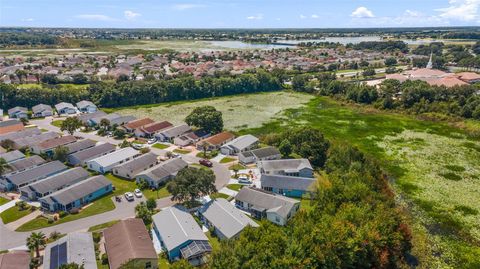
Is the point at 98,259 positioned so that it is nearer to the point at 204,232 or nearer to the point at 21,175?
the point at 204,232

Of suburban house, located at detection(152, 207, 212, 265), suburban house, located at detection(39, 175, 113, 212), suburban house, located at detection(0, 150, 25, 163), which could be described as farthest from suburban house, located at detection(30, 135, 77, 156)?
suburban house, located at detection(152, 207, 212, 265)

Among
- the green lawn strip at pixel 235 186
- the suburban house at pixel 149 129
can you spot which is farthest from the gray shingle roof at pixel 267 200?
the suburban house at pixel 149 129

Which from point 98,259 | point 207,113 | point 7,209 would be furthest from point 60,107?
point 98,259

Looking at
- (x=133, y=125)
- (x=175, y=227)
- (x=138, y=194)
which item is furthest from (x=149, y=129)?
(x=175, y=227)

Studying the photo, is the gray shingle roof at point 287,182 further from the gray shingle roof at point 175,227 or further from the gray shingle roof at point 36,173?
→ the gray shingle roof at point 36,173

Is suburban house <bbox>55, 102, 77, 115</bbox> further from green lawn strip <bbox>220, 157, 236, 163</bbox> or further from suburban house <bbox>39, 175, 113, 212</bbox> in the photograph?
green lawn strip <bbox>220, 157, 236, 163</bbox>
